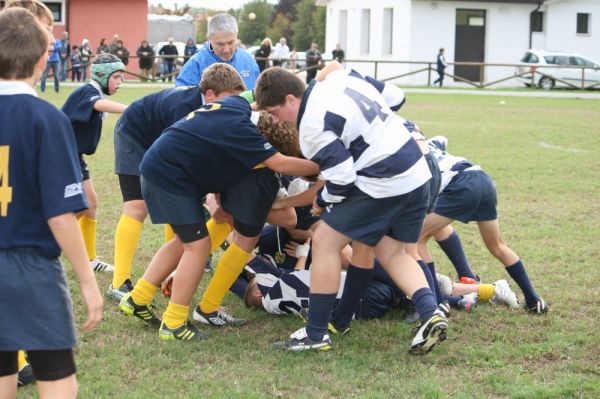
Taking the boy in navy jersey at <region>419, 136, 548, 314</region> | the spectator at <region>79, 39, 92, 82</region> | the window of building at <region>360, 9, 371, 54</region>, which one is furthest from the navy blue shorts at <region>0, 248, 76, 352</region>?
the window of building at <region>360, 9, 371, 54</region>

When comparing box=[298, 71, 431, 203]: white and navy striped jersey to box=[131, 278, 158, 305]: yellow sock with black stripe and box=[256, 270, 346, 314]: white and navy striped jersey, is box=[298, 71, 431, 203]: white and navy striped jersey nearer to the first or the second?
box=[256, 270, 346, 314]: white and navy striped jersey

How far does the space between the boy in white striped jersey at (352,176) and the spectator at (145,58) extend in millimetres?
30481

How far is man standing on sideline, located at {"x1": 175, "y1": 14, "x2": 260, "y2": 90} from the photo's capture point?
6.69 m

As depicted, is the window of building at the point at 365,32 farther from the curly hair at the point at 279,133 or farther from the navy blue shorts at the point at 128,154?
the curly hair at the point at 279,133

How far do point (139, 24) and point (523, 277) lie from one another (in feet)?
120

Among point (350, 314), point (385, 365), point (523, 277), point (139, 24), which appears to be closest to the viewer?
point (385, 365)

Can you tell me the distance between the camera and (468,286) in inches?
220

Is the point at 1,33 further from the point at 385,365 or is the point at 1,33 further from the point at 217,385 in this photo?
the point at 385,365

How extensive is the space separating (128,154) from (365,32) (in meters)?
40.9

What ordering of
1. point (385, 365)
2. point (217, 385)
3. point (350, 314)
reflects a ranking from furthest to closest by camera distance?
point (350, 314), point (385, 365), point (217, 385)

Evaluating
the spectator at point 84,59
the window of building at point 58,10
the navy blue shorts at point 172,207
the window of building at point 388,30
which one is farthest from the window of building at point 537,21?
the navy blue shorts at point 172,207

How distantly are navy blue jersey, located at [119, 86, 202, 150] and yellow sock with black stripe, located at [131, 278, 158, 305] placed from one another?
1.06 meters

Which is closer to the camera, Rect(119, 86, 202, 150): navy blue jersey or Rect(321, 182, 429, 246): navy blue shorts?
Rect(321, 182, 429, 246): navy blue shorts

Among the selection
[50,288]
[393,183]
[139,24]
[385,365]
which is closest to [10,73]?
[50,288]
